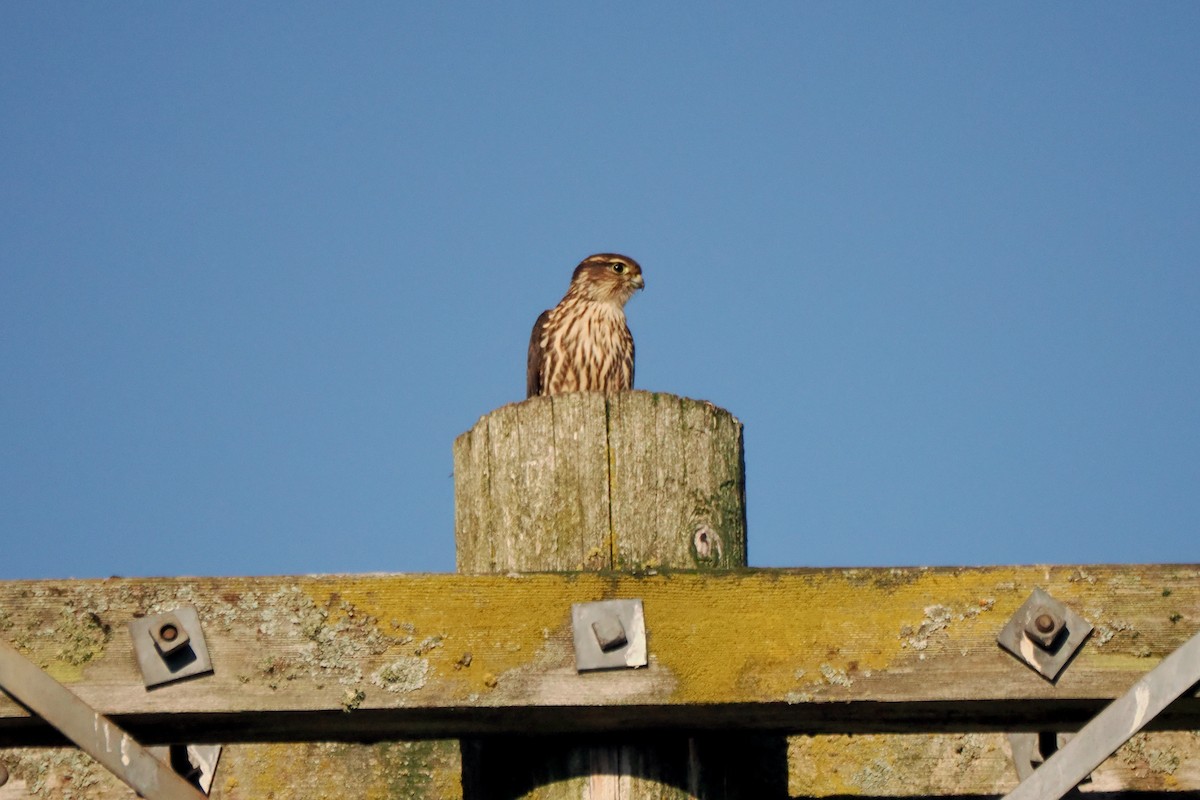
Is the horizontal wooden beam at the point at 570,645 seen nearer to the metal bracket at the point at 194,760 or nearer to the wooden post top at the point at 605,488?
the metal bracket at the point at 194,760

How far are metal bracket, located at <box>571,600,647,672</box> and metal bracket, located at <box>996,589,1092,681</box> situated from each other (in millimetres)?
618

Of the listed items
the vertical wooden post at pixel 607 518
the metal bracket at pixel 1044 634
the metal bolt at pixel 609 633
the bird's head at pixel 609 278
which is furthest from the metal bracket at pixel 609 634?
the bird's head at pixel 609 278

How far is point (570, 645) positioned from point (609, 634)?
2.8 inches

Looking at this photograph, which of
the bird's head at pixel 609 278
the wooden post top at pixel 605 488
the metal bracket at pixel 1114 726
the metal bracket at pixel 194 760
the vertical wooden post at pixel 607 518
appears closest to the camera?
the metal bracket at pixel 1114 726

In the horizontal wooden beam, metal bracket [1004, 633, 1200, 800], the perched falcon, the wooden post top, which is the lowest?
metal bracket [1004, 633, 1200, 800]

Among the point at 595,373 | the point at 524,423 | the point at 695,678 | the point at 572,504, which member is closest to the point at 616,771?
the point at 695,678

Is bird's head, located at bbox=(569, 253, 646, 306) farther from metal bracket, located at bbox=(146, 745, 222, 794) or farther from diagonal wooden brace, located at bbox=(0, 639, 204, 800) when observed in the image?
diagonal wooden brace, located at bbox=(0, 639, 204, 800)

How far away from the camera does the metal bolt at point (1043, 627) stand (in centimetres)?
264

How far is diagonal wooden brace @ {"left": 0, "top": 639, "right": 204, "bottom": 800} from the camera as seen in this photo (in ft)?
8.36

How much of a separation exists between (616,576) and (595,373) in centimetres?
714

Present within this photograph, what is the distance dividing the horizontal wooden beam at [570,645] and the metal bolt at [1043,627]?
4 centimetres

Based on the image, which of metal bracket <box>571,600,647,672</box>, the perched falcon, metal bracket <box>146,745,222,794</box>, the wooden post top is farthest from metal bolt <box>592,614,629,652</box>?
the perched falcon

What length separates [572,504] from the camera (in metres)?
3.17

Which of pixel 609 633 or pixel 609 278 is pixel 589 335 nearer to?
pixel 609 278
